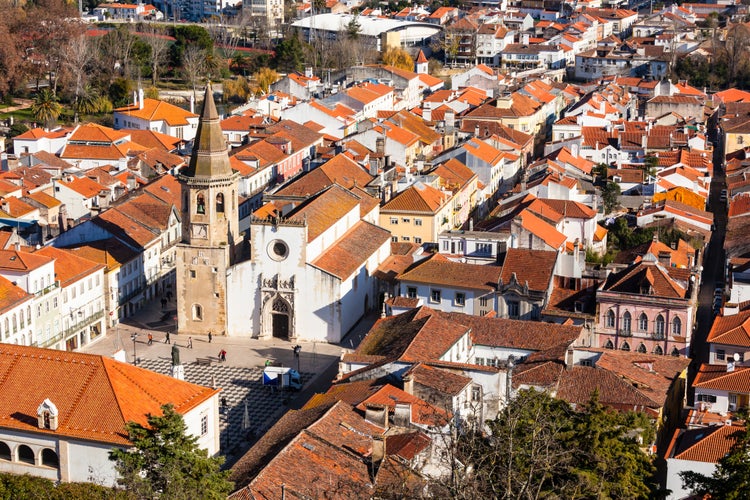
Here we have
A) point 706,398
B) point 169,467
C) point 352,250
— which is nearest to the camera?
point 169,467

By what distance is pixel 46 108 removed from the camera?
Answer: 10756 cm

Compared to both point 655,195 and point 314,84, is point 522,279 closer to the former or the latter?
point 655,195

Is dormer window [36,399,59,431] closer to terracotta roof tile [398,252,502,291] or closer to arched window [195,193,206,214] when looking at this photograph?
arched window [195,193,206,214]

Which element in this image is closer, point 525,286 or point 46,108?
point 525,286

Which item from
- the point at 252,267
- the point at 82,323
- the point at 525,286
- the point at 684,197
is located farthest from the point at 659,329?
the point at 82,323

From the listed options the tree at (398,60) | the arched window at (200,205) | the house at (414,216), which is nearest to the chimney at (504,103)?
the house at (414,216)

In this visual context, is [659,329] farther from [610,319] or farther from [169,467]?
[169,467]

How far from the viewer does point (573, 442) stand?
3384 cm

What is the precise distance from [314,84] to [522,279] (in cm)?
6588

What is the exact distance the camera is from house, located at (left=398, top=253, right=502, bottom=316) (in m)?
56.0

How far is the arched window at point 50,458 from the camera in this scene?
3625cm

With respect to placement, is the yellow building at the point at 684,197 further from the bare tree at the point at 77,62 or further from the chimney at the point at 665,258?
the bare tree at the point at 77,62

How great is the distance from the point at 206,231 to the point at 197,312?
4020mm

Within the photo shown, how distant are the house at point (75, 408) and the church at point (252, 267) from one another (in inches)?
779
